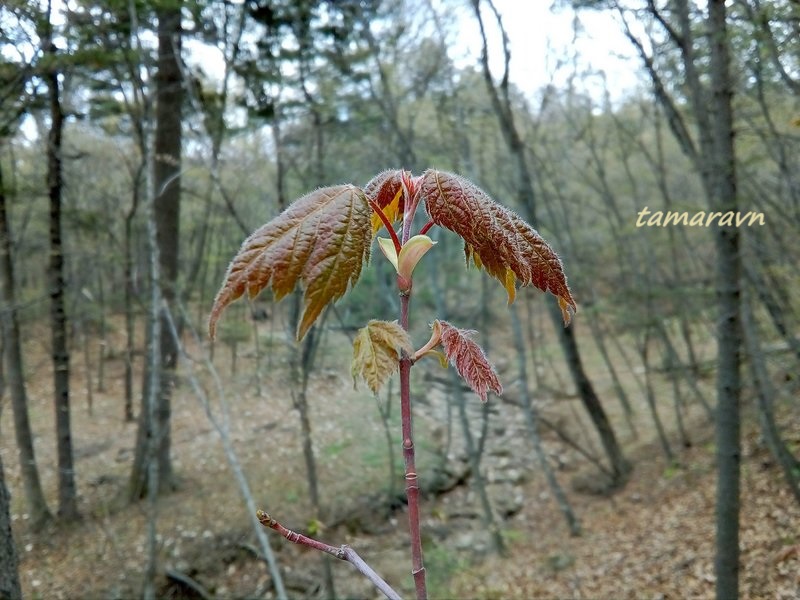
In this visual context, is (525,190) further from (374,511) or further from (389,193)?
(389,193)

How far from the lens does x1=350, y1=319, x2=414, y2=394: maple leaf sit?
614mm

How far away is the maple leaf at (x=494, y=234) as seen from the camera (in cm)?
65

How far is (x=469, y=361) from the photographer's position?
68 cm

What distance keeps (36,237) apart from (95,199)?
1.72 meters

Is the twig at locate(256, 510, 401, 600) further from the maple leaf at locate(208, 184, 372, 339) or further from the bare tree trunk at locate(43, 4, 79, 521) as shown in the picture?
the bare tree trunk at locate(43, 4, 79, 521)

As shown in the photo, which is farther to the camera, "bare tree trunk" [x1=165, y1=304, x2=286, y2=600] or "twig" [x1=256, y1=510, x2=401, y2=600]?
"bare tree trunk" [x1=165, y1=304, x2=286, y2=600]

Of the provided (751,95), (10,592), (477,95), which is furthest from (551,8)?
(10,592)

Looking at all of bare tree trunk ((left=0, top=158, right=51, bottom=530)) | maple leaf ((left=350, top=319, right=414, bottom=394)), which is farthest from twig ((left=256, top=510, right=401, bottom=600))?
bare tree trunk ((left=0, top=158, right=51, bottom=530))

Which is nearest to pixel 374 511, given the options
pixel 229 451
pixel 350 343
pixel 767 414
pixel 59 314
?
pixel 350 343

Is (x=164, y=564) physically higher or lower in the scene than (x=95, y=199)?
lower

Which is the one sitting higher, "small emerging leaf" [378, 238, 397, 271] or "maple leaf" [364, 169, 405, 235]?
"maple leaf" [364, 169, 405, 235]

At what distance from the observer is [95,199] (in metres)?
12.5

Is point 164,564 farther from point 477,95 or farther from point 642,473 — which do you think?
point 477,95

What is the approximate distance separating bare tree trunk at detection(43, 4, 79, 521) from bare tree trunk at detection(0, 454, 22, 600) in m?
5.31
